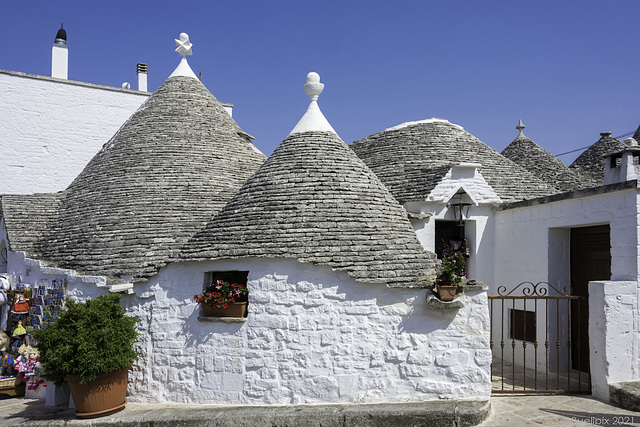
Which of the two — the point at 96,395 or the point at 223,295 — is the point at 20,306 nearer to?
the point at 96,395

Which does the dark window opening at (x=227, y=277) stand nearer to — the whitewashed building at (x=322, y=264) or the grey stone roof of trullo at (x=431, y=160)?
the whitewashed building at (x=322, y=264)

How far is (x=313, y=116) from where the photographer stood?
8.91 meters

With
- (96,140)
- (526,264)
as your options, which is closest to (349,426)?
(526,264)

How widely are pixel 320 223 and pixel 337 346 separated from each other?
65.9 inches

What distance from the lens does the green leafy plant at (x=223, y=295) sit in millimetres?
6934

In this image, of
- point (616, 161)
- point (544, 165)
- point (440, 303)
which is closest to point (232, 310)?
point (440, 303)

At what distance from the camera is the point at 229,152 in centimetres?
1096

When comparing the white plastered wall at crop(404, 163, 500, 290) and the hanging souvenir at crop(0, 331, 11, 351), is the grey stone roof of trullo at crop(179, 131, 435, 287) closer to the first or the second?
the white plastered wall at crop(404, 163, 500, 290)

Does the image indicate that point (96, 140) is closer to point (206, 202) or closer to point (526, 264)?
point (206, 202)

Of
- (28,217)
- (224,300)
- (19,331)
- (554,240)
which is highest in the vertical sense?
(28,217)

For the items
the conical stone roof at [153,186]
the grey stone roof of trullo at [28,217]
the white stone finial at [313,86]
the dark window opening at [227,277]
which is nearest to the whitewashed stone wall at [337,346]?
the dark window opening at [227,277]

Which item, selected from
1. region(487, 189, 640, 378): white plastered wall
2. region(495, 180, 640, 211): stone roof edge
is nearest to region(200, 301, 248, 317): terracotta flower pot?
region(487, 189, 640, 378): white plastered wall

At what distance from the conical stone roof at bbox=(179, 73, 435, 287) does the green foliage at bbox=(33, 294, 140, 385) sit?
1.29 m

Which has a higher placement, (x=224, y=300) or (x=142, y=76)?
(x=142, y=76)
